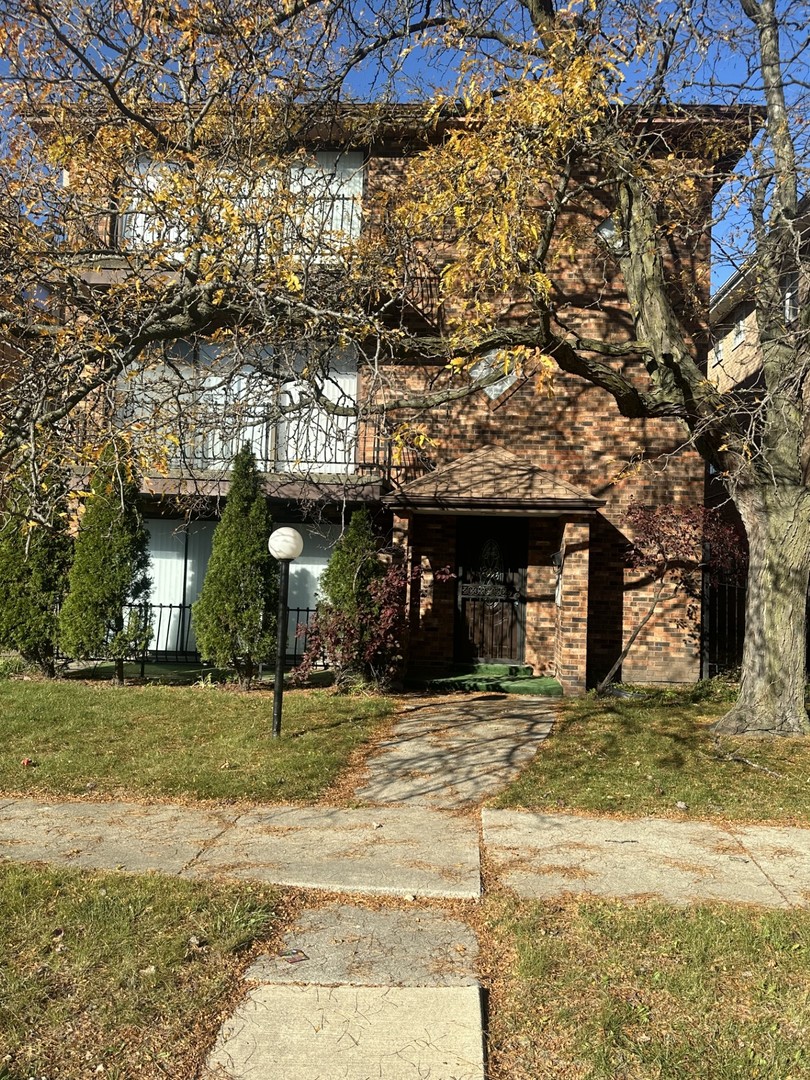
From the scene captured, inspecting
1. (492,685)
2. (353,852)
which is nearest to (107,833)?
(353,852)

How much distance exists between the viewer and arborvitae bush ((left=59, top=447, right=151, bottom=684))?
462 inches

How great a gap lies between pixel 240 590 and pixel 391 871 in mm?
7046

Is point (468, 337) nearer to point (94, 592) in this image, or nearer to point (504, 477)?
point (504, 477)

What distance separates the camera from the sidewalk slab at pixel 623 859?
484cm

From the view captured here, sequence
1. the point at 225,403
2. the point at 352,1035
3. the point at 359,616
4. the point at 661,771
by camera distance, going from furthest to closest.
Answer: the point at 359,616, the point at 225,403, the point at 661,771, the point at 352,1035

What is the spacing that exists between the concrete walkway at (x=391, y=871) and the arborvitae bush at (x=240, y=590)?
13.3 feet

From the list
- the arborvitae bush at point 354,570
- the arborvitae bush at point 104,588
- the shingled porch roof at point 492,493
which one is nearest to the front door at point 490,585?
the shingled porch roof at point 492,493

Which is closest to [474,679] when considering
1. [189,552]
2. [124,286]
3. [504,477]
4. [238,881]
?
[504,477]

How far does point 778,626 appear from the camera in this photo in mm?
9141

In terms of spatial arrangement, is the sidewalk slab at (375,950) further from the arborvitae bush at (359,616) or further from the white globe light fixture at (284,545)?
the arborvitae bush at (359,616)

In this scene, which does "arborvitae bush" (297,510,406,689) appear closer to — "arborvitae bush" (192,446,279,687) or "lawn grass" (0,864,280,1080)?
"arborvitae bush" (192,446,279,687)

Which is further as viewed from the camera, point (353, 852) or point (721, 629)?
point (721, 629)

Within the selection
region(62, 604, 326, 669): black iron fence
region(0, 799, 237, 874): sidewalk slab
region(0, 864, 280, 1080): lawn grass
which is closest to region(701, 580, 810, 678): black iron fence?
region(62, 604, 326, 669): black iron fence

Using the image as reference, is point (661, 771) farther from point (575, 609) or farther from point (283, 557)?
point (575, 609)
